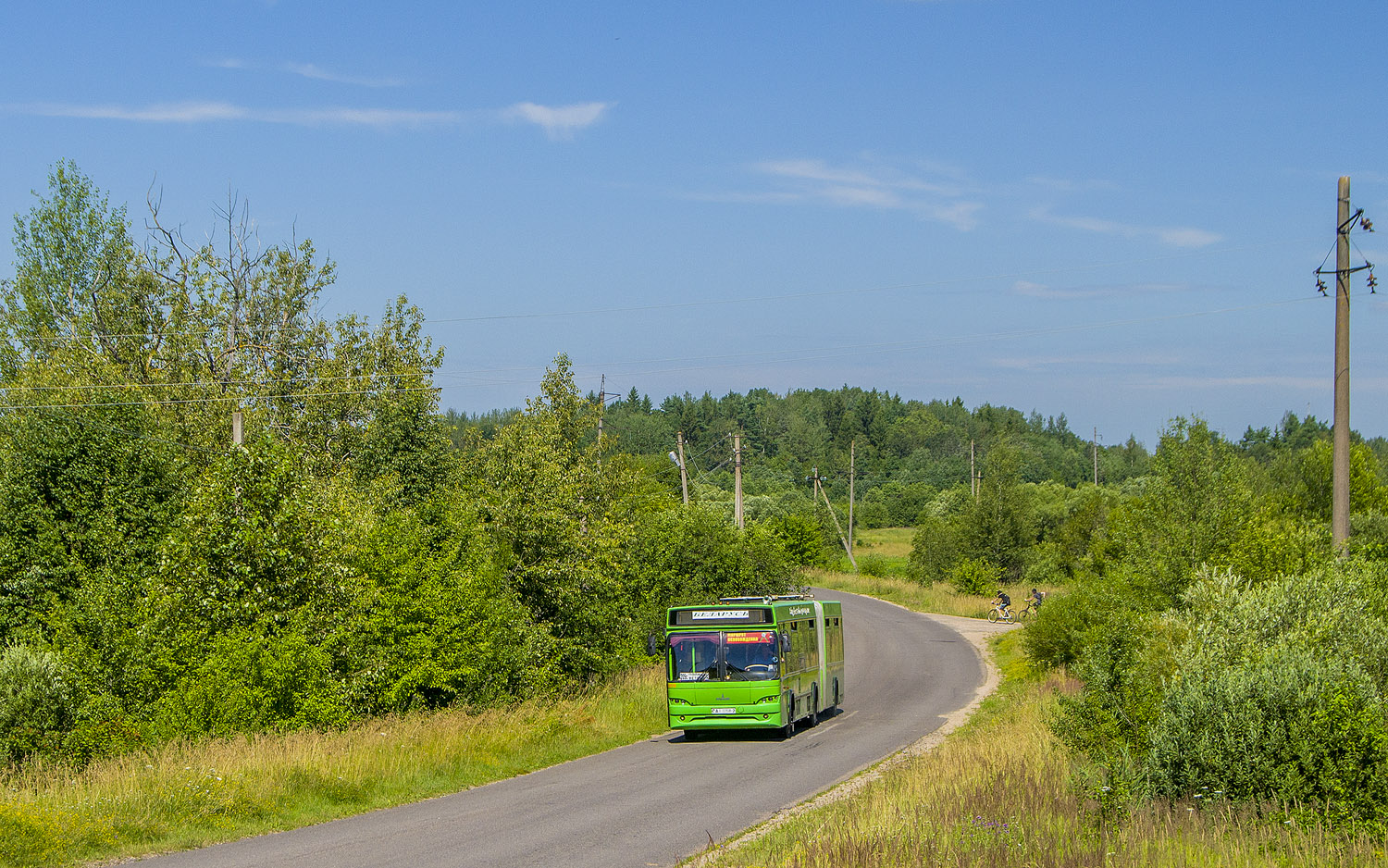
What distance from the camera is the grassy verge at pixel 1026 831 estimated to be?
862 centimetres

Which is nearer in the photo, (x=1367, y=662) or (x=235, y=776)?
(x=1367, y=662)

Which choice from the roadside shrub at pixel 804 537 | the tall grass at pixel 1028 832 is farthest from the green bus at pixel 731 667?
the roadside shrub at pixel 804 537

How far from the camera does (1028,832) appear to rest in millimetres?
9641

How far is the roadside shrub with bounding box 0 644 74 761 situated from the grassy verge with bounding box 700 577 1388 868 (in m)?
13.9

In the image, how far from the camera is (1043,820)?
1002 cm

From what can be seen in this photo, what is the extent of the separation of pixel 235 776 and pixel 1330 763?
12.1 m

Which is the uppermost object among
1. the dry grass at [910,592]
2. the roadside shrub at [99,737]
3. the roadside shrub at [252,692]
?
the roadside shrub at [252,692]

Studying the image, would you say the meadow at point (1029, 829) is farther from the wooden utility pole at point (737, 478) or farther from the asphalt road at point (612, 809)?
the wooden utility pole at point (737, 478)

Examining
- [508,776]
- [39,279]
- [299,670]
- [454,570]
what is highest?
[39,279]

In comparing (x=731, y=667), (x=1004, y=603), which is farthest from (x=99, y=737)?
(x=1004, y=603)

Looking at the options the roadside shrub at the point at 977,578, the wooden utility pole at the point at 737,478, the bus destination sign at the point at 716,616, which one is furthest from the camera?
the roadside shrub at the point at 977,578

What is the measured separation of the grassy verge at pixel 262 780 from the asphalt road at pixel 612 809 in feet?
1.82

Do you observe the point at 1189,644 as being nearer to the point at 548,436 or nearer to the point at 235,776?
the point at 235,776

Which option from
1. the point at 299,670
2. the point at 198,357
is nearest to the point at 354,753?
the point at 299,670
